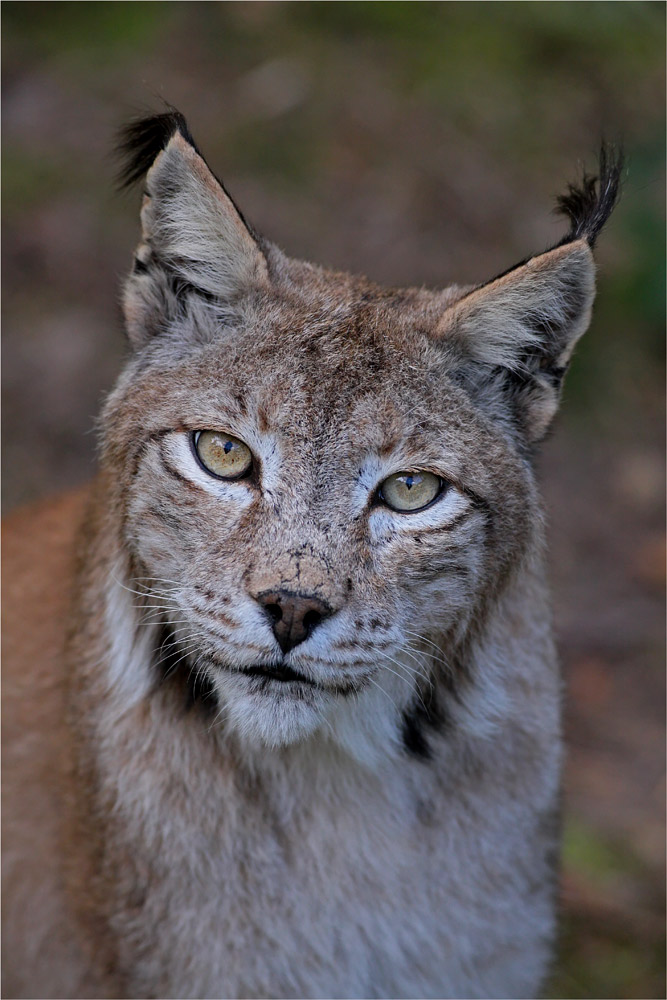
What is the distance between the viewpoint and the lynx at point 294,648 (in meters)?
3.15

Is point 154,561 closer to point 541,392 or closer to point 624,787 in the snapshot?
point 541,392

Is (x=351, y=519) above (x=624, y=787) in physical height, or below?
above

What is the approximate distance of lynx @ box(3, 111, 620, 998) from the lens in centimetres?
315

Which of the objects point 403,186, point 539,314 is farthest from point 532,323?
point 403,186

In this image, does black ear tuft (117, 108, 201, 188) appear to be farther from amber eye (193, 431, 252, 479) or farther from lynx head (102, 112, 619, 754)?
amber eye (193, 431, 252, 479)

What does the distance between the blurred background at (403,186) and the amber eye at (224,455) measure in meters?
3.83

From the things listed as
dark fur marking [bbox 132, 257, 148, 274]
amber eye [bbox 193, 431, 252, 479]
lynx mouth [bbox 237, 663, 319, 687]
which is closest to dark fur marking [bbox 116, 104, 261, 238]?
dark fur marking [bbox 132, 257, 148, 274]

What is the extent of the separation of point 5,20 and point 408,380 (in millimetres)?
6997

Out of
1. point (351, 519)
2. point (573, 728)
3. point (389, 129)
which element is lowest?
point (573, 728)

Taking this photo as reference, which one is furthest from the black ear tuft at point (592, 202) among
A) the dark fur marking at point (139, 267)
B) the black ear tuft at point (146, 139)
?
the dark fur marking at point (139, 267)

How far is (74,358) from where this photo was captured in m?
7.75

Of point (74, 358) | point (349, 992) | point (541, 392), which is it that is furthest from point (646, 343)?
point (349, 992)

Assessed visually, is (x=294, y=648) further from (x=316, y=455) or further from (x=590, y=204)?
(x=590, y=204)

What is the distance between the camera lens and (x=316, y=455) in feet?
10.3
